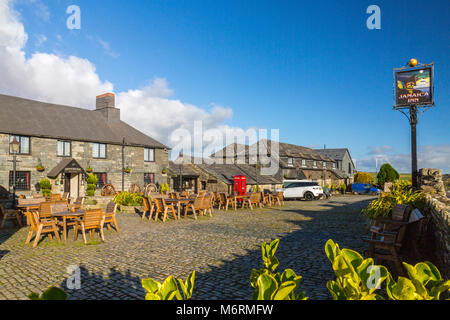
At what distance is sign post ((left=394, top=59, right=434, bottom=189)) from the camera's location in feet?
42.7

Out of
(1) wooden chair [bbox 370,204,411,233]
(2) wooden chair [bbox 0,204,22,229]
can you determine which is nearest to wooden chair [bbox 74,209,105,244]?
(2) wooden chair [bbox 0,204,22,229]

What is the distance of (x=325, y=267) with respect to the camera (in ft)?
19.9

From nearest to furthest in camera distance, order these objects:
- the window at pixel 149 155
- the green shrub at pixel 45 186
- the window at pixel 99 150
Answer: the green shrub at pixel 45 186
the window at pixel 99 150
the window at pixel 149 155

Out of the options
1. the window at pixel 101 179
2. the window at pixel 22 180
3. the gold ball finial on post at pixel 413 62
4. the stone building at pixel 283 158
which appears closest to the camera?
the gold ball finial on post at pixel 413 62

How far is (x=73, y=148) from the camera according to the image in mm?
23828

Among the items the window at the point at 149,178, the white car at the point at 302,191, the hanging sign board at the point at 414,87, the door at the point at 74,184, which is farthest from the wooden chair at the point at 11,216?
the white car at the point at 302,191

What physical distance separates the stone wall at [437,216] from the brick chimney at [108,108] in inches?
1021

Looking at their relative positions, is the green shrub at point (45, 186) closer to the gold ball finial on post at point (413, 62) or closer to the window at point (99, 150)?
the window at point (99, 150)

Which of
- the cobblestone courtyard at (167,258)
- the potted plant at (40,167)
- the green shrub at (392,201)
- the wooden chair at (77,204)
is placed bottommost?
the cobblestone courtyard at (167,258)

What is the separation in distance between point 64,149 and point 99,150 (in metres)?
2.73

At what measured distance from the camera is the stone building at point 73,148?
831 inches

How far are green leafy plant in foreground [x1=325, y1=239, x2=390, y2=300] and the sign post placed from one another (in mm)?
13087
